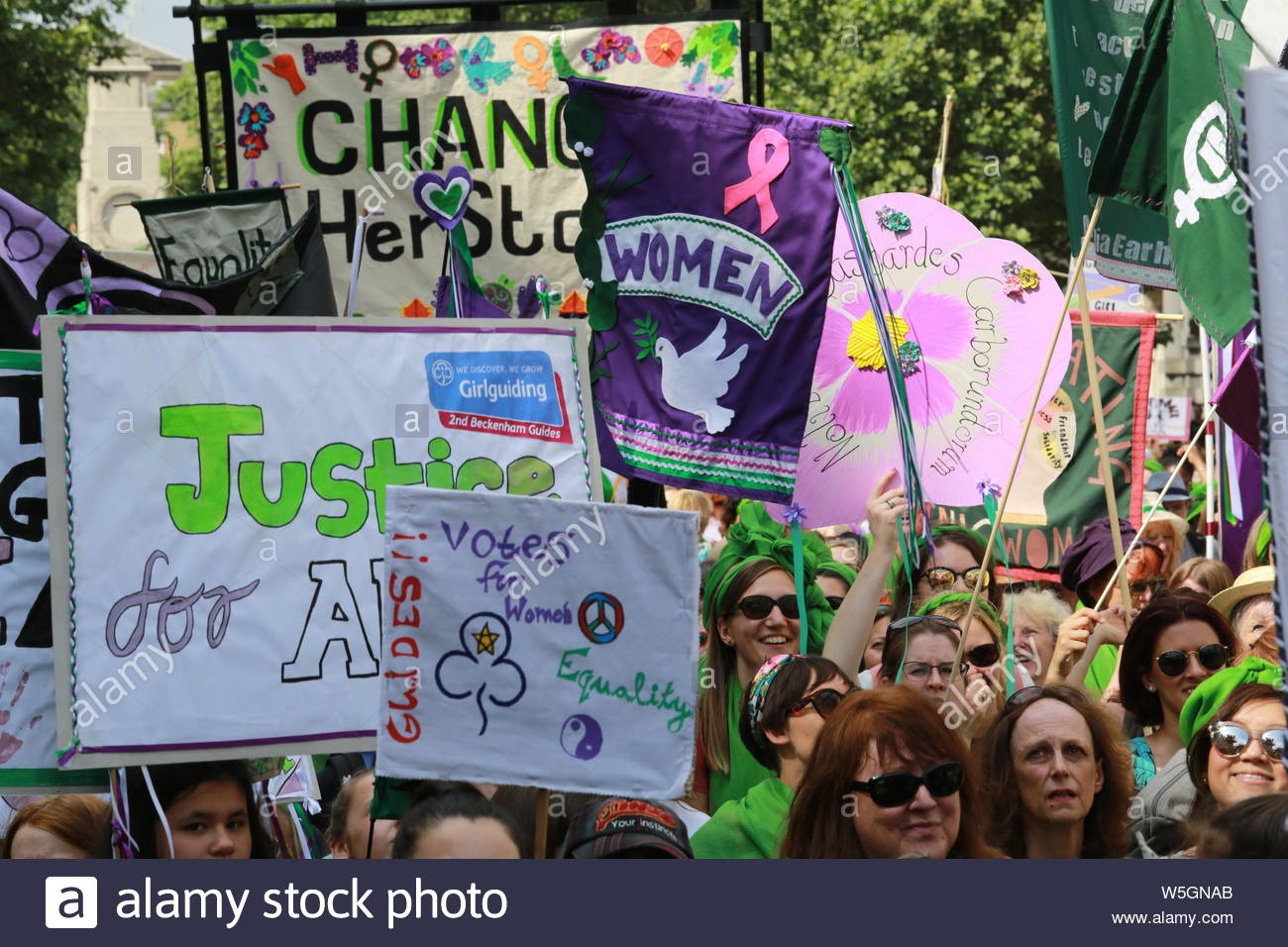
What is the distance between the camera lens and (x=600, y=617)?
3797mm

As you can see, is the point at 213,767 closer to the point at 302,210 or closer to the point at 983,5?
the point at 302,210

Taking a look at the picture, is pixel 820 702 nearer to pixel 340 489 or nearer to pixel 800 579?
pixel 800 579

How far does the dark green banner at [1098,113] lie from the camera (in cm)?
538

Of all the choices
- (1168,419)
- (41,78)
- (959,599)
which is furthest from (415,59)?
(41,78)

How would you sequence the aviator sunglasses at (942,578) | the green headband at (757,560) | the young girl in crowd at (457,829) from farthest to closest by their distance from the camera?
the aviator sunglasses at (942,578) < the green headband at (757,560) < the young girl in crowd at (457,829)

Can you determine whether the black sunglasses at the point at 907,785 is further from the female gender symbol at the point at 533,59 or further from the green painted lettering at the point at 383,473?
the female gender symbol at the point at 533,59

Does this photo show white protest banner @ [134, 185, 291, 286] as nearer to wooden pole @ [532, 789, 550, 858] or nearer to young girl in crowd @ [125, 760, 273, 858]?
young girl in crowd @ [125, 760, 273, 858]

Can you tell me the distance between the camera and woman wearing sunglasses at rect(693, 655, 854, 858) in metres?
4.13

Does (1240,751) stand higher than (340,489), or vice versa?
(340,489)

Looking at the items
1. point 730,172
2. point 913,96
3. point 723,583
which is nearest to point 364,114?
point 730,172

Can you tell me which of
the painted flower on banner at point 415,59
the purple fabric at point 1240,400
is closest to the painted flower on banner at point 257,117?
the painted flower on banner at point 415,59

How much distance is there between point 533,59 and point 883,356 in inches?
82.8

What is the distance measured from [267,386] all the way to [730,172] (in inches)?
62.2

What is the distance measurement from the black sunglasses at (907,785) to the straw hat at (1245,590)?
2340 millimetres
